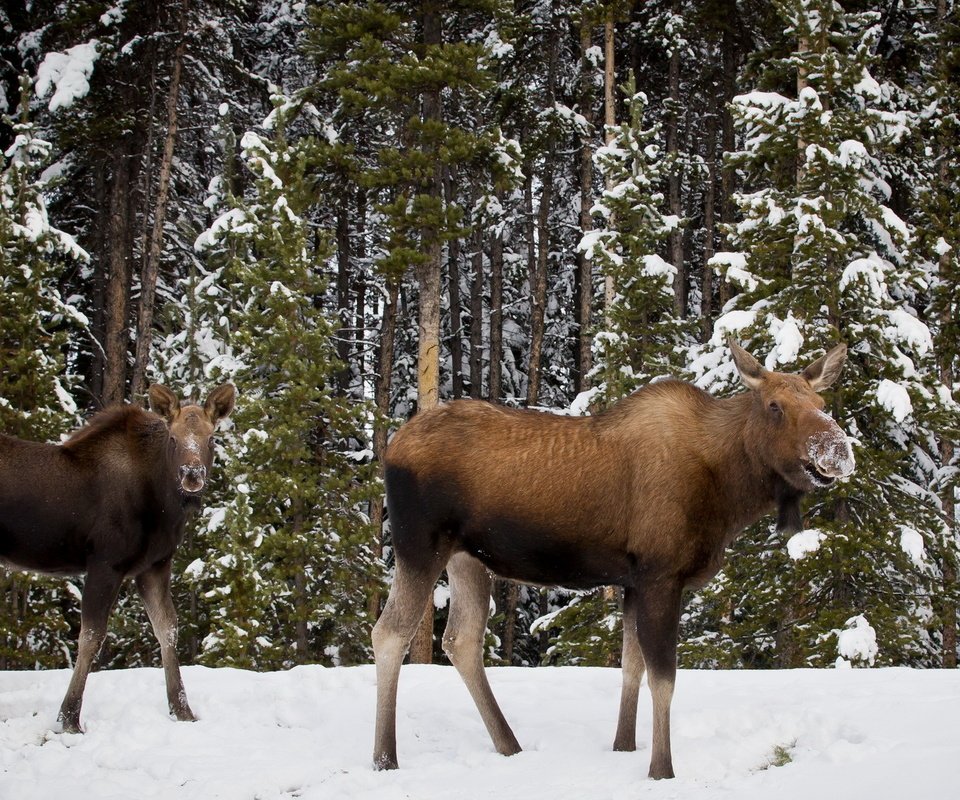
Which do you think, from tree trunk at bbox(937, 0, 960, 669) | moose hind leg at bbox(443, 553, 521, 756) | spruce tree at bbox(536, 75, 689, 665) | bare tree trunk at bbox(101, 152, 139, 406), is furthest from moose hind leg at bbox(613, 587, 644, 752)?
bare tree trunk at bbox(101, 152, 139, 406)

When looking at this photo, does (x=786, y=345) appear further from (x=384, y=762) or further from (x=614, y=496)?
(x=384, y=762)

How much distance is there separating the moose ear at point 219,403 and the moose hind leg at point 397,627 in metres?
2.71

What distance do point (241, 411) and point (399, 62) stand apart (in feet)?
26.0

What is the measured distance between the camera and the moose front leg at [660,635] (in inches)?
225

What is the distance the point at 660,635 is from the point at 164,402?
4484 mm

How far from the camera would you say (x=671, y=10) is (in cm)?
2792

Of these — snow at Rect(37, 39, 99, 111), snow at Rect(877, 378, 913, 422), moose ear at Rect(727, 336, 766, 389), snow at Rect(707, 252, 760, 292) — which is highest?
snow at Rect(37, 39, 99, 111)

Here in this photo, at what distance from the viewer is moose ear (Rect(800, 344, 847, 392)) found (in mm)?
6412

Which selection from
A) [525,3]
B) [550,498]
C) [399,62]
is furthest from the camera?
[525,3]

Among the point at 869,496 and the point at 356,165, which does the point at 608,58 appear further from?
the point at 869,496

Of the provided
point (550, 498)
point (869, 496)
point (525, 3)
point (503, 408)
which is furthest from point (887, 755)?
point (525, 3)

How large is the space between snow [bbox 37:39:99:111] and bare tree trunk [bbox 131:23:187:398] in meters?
1.85

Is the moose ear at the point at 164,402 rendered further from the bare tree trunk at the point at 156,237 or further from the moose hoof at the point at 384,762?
the bare tree trunk at the point at 156,237

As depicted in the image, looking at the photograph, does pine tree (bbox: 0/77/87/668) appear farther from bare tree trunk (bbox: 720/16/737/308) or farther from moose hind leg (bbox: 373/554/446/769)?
bare tree trunk (bbox: 720/16/737/308)
